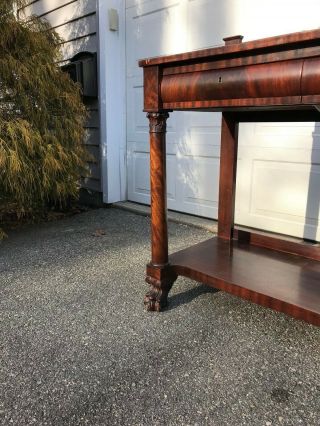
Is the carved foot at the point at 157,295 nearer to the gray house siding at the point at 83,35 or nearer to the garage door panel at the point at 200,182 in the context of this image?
the garage door panel at the point at 200,182

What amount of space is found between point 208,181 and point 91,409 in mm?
2178

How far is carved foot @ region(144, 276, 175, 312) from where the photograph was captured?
166 cm

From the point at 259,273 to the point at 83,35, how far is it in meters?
3.16

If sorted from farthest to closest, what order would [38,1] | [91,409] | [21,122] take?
[38,1]
[21,122]
[91,409]

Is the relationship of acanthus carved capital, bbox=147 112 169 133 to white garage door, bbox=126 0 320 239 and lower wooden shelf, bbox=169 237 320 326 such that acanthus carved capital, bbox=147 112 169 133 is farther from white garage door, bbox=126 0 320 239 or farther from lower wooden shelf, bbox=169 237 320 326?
white garage door, bbox=126 0 320 239

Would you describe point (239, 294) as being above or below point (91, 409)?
above

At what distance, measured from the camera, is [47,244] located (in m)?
2.69

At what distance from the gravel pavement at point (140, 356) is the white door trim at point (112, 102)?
5.46 feet

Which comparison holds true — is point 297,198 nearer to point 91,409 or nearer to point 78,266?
point 78,266

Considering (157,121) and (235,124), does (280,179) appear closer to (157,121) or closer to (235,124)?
(235,124)

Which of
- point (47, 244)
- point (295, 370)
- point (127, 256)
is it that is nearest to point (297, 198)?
point (127, 256)

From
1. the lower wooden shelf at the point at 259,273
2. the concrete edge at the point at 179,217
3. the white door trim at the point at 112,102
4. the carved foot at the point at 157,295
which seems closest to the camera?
the lower wooden shelf at the point at 259,273

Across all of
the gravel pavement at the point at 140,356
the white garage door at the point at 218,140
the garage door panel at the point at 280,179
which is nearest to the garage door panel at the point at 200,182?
the white garage door at the point at 218,140

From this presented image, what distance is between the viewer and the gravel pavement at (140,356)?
111 cm
